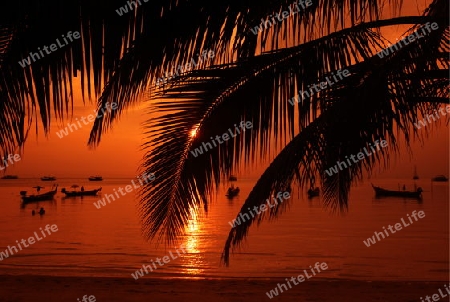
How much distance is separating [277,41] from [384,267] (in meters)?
19.9

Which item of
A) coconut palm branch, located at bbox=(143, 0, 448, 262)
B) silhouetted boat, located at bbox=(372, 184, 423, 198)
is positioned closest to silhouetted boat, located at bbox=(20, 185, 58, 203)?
silhouetted boat, located at bbox=(372, 184, 423, 198)

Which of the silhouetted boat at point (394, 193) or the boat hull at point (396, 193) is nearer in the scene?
the boat hull at point (396, 193)

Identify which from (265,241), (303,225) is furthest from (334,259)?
(303,225)

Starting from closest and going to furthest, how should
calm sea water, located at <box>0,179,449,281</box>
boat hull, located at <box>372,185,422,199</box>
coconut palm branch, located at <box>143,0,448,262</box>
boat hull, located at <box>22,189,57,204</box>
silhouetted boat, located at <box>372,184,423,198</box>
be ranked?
coconut palm branch, located at <box>143,0,448,262</box>
calm sea water, located at <box>0,179,449,281</box>
boat hull, located at <box>22,189,57,204</box>
boat hull, located at <box>372,185,422,199</box>
silhouetted boat, located at <box>372,184,423,198</box>

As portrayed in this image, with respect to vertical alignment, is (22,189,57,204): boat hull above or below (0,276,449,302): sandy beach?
below

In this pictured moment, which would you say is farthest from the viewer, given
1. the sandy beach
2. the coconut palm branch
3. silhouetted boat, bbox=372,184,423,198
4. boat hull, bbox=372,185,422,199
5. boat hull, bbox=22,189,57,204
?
silhouetted boat, bbox=372,184,423,198

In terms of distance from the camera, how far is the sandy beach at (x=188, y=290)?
1267 cm

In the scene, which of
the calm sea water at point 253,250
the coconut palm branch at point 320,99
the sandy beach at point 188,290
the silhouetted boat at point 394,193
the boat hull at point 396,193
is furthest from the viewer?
the silhouetted boat at point 394,193

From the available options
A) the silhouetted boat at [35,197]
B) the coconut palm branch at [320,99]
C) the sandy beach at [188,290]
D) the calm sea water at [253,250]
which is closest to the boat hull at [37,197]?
the silhouetted boat at [35,197]

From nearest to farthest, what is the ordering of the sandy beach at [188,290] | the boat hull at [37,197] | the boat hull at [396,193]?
the sandy beach at [188,290], the boat hull at [37,197], the boat hull at [396,193]

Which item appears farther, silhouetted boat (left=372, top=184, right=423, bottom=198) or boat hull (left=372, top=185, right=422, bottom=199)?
silhouetted boat (left=372, top=184, right=423, bottom=198)

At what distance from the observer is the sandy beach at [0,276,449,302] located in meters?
12.7

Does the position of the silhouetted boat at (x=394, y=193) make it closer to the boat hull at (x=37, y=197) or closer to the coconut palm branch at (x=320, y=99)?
the boat hull at (x=37, y=197)

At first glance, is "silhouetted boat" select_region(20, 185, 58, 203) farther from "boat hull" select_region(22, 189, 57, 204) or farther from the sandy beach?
the sandy beach
